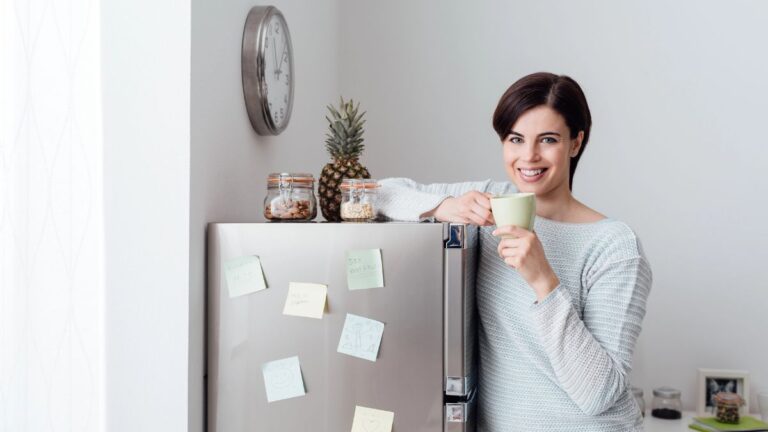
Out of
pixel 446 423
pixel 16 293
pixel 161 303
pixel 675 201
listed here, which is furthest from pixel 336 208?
pixel 675 201

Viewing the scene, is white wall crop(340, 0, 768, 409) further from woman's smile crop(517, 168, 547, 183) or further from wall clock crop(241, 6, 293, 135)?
woman's smile crop(517, 168, 547, 183)

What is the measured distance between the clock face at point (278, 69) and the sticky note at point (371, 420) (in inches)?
34.2

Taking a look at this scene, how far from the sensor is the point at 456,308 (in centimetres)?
142

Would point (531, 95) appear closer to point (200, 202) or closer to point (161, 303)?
point (200, 202)

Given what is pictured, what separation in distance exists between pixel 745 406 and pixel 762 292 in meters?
0.44

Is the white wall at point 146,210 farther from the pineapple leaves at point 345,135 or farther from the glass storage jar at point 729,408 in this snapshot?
the glass storage jar at point 729,408

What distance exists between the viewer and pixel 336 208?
66.5 inches

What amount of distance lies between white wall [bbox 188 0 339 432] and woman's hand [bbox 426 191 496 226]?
1.78ft

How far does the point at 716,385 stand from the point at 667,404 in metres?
0.24

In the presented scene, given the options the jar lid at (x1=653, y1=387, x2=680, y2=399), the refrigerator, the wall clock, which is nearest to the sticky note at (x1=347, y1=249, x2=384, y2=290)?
the refrigerator

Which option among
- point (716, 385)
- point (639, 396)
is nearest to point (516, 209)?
point (639, 396)

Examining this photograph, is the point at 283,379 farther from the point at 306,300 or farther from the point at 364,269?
the point at 364,269

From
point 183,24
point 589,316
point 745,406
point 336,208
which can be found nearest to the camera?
point 589,316

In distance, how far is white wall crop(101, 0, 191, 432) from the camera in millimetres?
Answer: 1486
